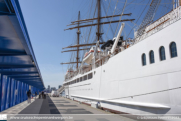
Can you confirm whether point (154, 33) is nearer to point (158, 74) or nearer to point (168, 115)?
point (158, 74)

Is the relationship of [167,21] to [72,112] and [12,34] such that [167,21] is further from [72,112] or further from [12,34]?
[72,112]

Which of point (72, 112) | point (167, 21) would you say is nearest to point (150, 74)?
point (167, 21)

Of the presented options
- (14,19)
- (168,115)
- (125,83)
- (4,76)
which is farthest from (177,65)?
(4,76)

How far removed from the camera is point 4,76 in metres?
10.9

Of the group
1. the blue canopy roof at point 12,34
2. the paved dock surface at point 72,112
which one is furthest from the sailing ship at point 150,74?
the blue canopy roof at point 12,34

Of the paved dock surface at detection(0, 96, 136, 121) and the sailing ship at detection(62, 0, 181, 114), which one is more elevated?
the sailing ship at detection(62, 0, 181, 114)

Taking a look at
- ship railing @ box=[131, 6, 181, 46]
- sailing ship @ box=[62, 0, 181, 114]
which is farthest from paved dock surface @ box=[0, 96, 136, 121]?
ship railing @ box=[131, 6, 181, 46]

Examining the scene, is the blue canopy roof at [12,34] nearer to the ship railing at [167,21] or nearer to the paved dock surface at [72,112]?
the paved dock surface at [72,112]

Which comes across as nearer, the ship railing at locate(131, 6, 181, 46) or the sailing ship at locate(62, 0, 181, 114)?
the sailing ship at locate(62, 0, 181, 114)

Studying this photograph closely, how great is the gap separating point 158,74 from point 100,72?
6.25 meters

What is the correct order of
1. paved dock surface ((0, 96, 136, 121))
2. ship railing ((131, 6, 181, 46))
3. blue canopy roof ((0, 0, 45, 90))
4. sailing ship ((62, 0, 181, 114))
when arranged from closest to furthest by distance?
blue canopy roof ((0, 0, 45, 90)) → sailing ship ((62, 0, 181, 114)) → ship railing ((131, 6, 181, 46)) → paved dock surface ((0, 96, 136, 121))

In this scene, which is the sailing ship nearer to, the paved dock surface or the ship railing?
the ship railing

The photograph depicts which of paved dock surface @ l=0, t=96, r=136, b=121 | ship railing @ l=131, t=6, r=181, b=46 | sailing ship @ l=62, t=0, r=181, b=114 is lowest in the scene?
paved dock surface @ l=0, t=96, r=136, b=121

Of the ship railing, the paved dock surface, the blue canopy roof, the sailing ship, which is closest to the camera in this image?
the blue canopy roof
